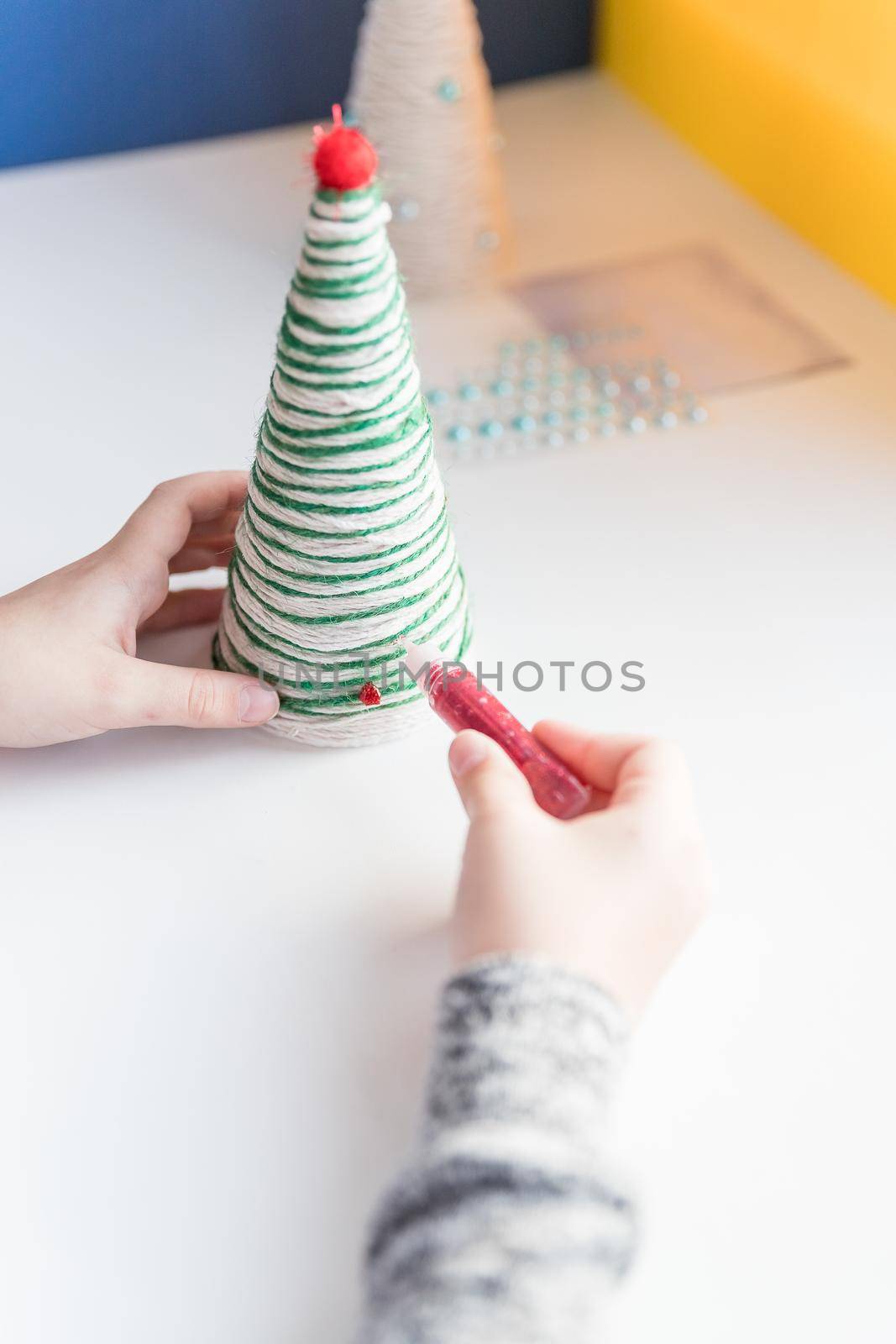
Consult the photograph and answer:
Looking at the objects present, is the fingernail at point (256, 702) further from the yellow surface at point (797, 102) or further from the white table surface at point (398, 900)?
the yellow surface at point (797, 102)

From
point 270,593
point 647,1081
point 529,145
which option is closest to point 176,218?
point 529,145

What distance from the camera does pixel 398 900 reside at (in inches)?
21.4

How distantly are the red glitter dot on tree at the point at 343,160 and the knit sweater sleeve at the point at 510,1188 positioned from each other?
0.28 meters

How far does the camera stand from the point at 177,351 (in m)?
0.89

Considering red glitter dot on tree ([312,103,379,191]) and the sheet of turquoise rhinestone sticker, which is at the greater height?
the sheet of turquoise rhinestone sticker

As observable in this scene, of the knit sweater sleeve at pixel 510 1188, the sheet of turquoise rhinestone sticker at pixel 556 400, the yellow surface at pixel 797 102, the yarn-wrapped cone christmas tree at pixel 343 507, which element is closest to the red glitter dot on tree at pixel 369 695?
the yarn-wrapped cone christmas tree at pixel 343 507

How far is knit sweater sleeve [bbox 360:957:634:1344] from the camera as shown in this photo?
36 centimetres

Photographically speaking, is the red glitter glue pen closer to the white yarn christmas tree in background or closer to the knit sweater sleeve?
the knit sweater sleeve

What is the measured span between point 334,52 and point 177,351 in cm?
42

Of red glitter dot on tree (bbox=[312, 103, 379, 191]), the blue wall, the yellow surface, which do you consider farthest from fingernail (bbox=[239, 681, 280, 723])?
the blue wall

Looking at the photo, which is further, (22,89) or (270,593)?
(22,89)

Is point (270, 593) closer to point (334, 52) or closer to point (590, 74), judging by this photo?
point (334, 52)

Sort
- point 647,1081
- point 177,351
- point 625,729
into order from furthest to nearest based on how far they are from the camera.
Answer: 1. point 177,351
2. point 625,729
3. point 647,1081

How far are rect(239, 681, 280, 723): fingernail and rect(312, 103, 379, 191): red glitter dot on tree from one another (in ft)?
0.71
